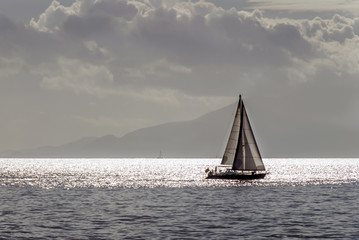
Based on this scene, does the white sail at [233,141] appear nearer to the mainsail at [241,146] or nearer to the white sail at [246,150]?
the mainsail at [241,146]

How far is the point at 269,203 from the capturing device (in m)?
80.2

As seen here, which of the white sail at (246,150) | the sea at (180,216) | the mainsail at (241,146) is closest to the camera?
the sea at (180,216)

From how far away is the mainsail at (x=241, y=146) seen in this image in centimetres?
11781

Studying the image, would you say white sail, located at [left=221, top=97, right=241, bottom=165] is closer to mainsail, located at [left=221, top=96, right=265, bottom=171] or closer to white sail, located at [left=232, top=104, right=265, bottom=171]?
mainsail, located at [left=221, top=96, right=265, bottom=171]

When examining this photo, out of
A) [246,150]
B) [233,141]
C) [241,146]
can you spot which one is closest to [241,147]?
[241,146]

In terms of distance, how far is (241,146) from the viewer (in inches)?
4685

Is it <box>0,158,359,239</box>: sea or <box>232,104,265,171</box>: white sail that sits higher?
<box>232,104,265,171</box>: white sail

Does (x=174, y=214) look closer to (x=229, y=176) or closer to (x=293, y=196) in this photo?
(x=293, y=196)

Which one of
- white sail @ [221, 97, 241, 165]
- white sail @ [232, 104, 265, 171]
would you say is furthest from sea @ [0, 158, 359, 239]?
white sail @ [221, 97, 241, 165]

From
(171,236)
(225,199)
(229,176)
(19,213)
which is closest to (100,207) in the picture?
(19,213)

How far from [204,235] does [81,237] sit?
10466 mm

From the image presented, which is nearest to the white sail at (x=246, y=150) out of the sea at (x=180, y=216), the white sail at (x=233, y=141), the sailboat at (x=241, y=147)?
the sailboat at (x=241, y=147)

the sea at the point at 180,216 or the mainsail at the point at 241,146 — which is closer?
the sea at the point at 180,216

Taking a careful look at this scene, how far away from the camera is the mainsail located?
11781cm
